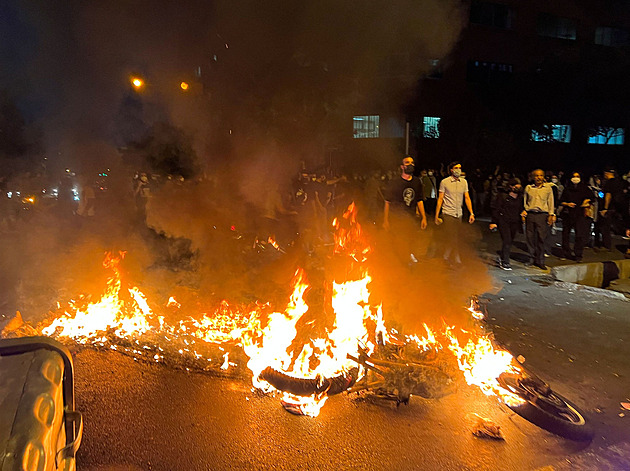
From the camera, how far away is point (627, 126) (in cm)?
2395

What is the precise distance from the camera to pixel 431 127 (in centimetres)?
2078

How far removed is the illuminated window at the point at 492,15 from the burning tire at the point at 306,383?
77.6 feet

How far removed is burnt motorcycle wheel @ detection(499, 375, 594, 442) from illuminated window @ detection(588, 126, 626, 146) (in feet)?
80.5

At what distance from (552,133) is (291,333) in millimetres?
23254

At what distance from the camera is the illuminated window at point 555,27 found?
2434 centimetres

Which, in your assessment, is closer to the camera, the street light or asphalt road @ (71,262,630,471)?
asphalt road @ (71,262,630,471)

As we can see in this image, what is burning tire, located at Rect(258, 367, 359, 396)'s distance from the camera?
3270mm

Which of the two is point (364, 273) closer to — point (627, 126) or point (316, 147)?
point (316, 147)

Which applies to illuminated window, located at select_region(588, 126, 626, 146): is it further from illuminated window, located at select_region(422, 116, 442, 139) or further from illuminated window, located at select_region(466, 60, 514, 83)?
illuminated window, located at select_region(422, 116, 442, 139)

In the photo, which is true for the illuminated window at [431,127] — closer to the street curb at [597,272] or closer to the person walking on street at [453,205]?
Answer: the street curb at [597,272]

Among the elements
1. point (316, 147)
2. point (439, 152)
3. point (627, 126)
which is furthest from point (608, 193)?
point (627, 126)

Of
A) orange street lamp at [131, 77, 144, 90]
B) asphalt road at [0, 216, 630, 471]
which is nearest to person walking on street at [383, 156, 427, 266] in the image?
asphalt road at [0, 216, 630, 471]

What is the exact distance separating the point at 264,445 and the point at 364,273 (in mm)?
1999

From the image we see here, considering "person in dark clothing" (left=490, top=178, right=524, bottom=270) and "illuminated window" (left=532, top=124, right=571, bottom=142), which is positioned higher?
"illuminated window" (left=532, top=124, right=571, bottom=142)
